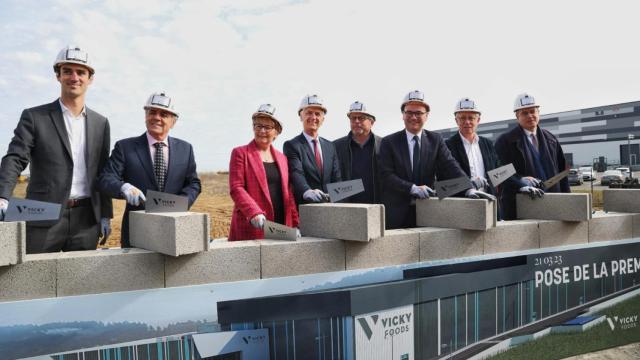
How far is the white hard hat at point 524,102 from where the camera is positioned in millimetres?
5727

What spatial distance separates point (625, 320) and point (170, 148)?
5.10m

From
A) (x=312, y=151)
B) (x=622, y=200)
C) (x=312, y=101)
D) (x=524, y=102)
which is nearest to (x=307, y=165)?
(x=312, y=151)

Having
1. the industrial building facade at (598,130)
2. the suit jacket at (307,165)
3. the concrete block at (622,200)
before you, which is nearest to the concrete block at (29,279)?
the suit jacket at (307,165)

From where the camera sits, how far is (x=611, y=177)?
75.8 feet

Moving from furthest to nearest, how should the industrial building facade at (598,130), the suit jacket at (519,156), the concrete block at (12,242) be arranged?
the industrial building facade at (598,130)
the suit jacket at (519,156)
the concrete block at (12,242)

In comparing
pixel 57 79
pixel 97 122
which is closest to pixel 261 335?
pixel 97 122

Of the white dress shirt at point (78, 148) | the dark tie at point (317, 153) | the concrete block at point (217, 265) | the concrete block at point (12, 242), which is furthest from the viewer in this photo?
Result: the dark tie at point (317, 153)

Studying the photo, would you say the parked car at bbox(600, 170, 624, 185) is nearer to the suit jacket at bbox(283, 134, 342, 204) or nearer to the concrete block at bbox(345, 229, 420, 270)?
the suit jacket at bbox(283, 134, 342, 204)

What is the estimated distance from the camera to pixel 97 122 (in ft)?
13.0

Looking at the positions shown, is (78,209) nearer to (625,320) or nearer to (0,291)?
(0,291)

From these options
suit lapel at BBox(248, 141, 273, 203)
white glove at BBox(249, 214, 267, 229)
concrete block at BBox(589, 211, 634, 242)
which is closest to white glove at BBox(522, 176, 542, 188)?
concrete block at BBox(589, 211, 634, 242)

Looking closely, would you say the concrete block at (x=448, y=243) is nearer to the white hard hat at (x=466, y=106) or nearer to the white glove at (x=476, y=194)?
the white glove at (x=476, y=194)

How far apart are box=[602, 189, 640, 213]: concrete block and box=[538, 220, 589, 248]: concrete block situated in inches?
36.2

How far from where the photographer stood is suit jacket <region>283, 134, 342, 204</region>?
472 cm
